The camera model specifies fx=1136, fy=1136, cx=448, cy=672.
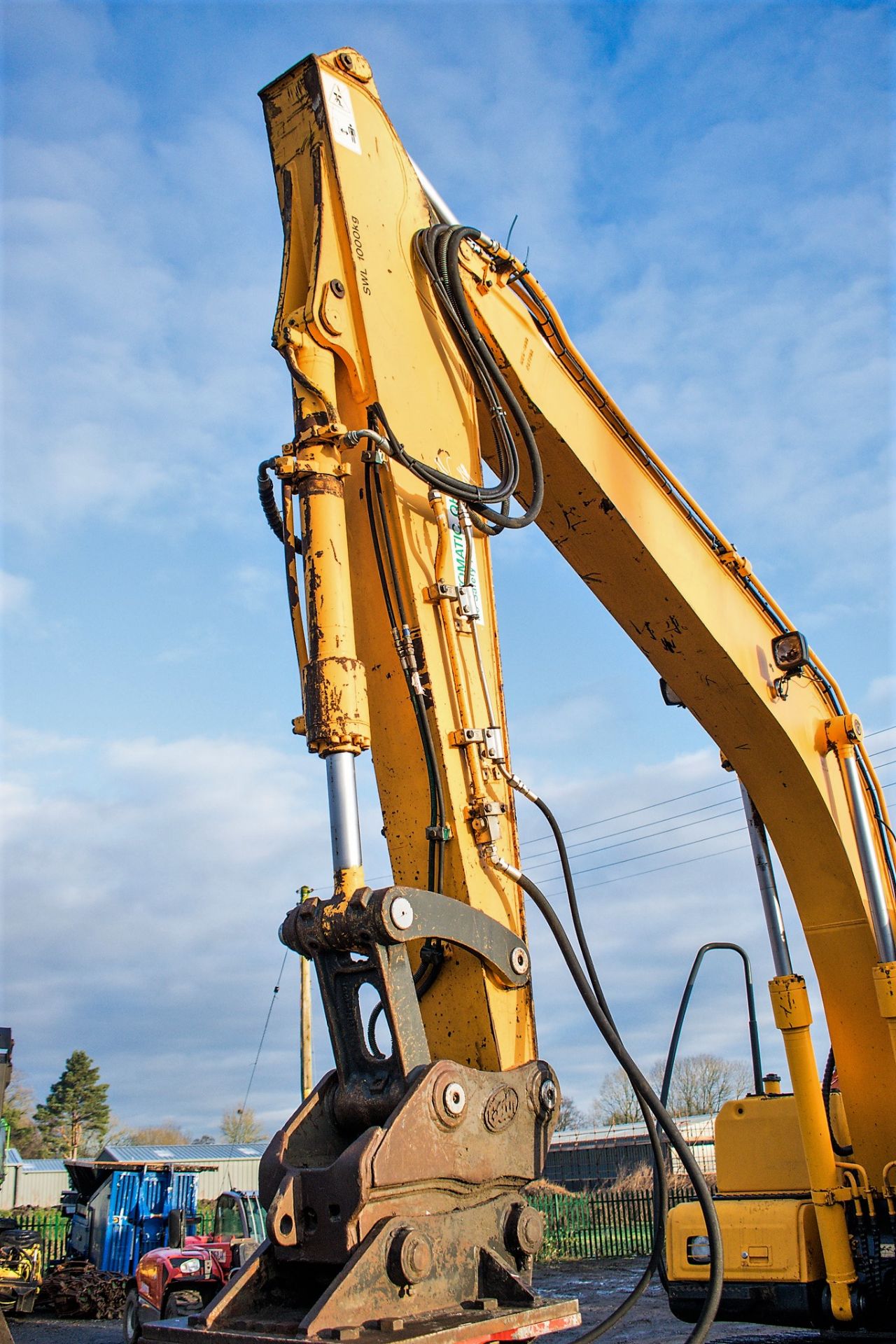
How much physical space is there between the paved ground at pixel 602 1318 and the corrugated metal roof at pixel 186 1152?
10572 millimetres

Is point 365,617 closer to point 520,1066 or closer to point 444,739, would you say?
point 444,739

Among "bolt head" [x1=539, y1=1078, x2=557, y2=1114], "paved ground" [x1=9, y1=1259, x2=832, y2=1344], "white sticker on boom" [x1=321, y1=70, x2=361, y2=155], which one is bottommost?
"paved ground" [x1=9, y1=1259, x2=832, y2=1344]

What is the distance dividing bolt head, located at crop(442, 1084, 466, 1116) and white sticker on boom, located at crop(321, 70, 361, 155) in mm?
4199

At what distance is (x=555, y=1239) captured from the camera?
814 inches

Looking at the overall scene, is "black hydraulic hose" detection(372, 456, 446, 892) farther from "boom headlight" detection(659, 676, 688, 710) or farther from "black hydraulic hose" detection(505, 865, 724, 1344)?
"boom headlight" detection(659, 676, 688, 710)

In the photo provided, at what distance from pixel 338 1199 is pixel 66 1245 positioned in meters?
22.0

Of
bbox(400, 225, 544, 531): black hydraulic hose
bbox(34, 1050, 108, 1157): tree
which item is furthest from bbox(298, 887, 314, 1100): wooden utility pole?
bbox(34, 1050, 108, 1157): tree

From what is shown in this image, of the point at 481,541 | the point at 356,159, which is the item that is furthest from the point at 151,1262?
the point at 356,159

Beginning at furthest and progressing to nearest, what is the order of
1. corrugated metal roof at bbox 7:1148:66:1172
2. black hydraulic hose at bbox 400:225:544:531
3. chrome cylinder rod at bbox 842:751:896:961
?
corrugated metal roof at bbox 7:1148:66:1172
chrome cylinder rod at bbox 842:751:896:961
black hydraulic hose at bbox 400:225:544:531

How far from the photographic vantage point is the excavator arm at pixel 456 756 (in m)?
3.61

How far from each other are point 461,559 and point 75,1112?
216ft

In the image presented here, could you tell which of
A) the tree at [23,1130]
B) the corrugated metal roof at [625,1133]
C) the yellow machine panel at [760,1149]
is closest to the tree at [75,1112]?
the tree at [23,1130]

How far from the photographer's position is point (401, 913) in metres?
3.75

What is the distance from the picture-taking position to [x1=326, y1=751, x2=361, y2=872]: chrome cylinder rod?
13.2ft
